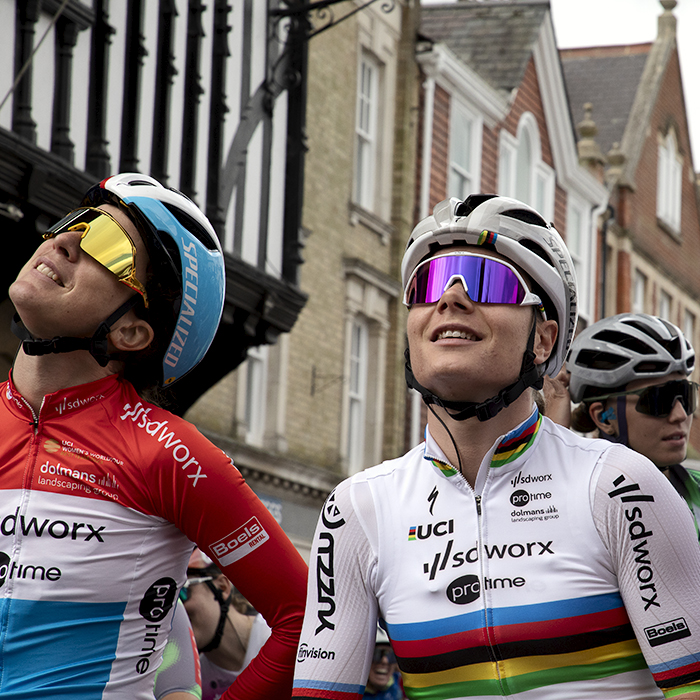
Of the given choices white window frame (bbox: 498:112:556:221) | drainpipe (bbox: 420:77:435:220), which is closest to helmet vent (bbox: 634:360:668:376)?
drainpipe (bbox: 420:77:435:220)

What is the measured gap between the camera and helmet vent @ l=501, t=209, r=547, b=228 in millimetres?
3160

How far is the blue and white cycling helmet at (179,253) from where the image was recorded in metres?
3.55

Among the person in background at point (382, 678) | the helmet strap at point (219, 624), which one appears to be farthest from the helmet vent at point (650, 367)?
the person in background at point (382, 678)

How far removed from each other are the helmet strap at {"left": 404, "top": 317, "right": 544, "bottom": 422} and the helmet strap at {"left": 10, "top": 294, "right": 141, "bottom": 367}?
0.87 m

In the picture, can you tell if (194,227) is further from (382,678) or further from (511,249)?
(382,678)

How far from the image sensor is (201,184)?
1188cm

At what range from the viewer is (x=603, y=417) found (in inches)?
189

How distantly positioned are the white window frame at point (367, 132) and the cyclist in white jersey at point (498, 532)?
16.8 m

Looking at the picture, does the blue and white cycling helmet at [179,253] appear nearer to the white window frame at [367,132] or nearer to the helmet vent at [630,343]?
the helmet vent at [630,343]

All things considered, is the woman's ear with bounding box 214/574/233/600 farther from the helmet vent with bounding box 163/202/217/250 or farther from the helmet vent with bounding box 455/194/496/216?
the helmet vent with bounding box 455/194/496/216

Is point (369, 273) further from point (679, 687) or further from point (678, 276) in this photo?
point (679, 687)

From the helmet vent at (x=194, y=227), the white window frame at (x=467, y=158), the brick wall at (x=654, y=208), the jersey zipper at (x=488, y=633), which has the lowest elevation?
the jersey zipper at (x=488, y=633)

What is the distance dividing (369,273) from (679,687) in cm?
1681

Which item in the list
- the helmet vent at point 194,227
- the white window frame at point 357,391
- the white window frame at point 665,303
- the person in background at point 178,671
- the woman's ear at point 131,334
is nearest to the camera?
the woman's ear at point 131,334
